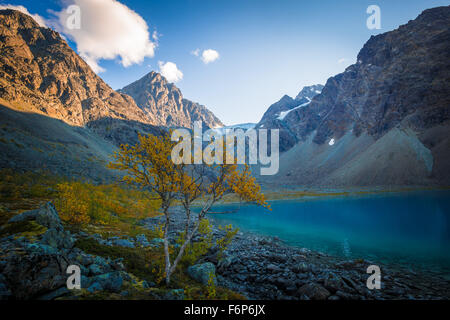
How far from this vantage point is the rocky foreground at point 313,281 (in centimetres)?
995

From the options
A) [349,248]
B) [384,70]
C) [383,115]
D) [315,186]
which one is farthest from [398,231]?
[384,70]

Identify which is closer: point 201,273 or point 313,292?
point 313,292

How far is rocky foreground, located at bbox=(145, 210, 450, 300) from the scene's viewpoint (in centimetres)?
995

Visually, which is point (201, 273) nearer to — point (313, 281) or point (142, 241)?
point (313, 281)

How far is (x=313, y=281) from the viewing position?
432 inches

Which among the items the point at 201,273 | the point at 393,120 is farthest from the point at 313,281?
the point at 393,120

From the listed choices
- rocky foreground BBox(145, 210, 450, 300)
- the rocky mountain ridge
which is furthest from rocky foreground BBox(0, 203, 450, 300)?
the rocky mountain ridge

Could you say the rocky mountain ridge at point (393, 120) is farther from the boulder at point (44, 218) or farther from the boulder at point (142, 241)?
the boulder at point (44, 218)

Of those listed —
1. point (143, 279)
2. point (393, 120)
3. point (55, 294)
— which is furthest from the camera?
point (393, 120)

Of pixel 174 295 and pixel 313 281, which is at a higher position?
pixel 174 295

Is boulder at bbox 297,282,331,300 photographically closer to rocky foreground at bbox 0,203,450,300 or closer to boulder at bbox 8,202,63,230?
rocky foreground at bbox 0,203,450,300
